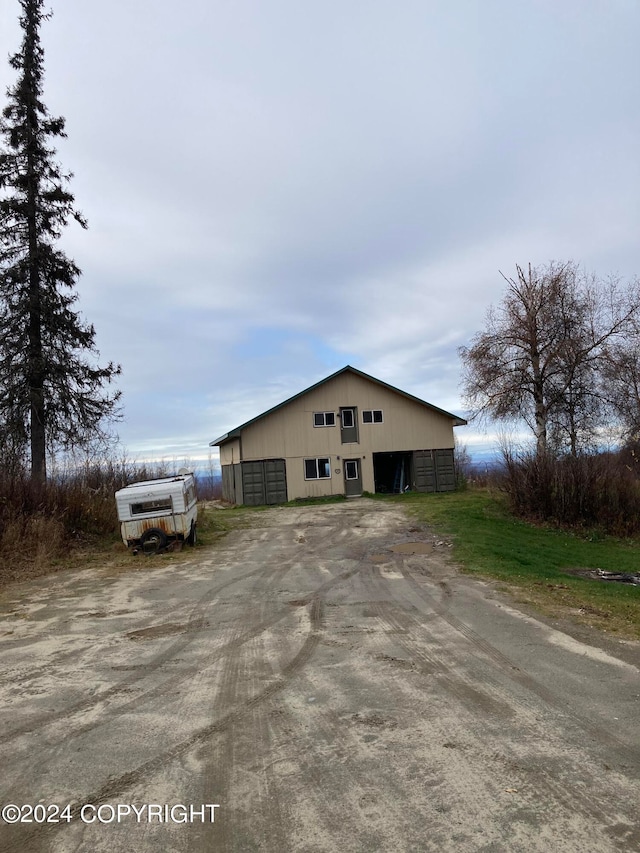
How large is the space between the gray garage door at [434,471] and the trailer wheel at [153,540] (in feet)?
71.6

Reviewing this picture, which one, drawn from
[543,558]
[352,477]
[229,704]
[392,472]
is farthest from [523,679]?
[392,472]

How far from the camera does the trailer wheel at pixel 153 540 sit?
1459 centimetres

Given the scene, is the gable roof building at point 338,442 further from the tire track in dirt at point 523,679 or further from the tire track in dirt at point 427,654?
the tire track in dirt at point 523,679

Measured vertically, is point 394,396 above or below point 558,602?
above

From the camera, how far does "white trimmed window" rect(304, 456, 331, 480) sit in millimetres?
32500

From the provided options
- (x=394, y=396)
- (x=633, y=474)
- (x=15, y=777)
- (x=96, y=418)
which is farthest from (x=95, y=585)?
(x=394, y=396)

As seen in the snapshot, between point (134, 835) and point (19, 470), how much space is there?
15424mm

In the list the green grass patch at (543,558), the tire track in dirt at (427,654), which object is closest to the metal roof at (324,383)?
the green grass patch at (543,558)

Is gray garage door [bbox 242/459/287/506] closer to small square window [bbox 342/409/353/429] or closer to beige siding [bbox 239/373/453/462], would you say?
beige siding [bbox 239/373/453/462]

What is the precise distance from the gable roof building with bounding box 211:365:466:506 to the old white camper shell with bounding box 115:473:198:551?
1629 cm

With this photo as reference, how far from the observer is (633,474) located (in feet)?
74.7

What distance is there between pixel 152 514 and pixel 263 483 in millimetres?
17249

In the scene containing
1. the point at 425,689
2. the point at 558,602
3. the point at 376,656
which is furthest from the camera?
the point at 558,602

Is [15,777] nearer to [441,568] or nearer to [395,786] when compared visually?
[395,786]
